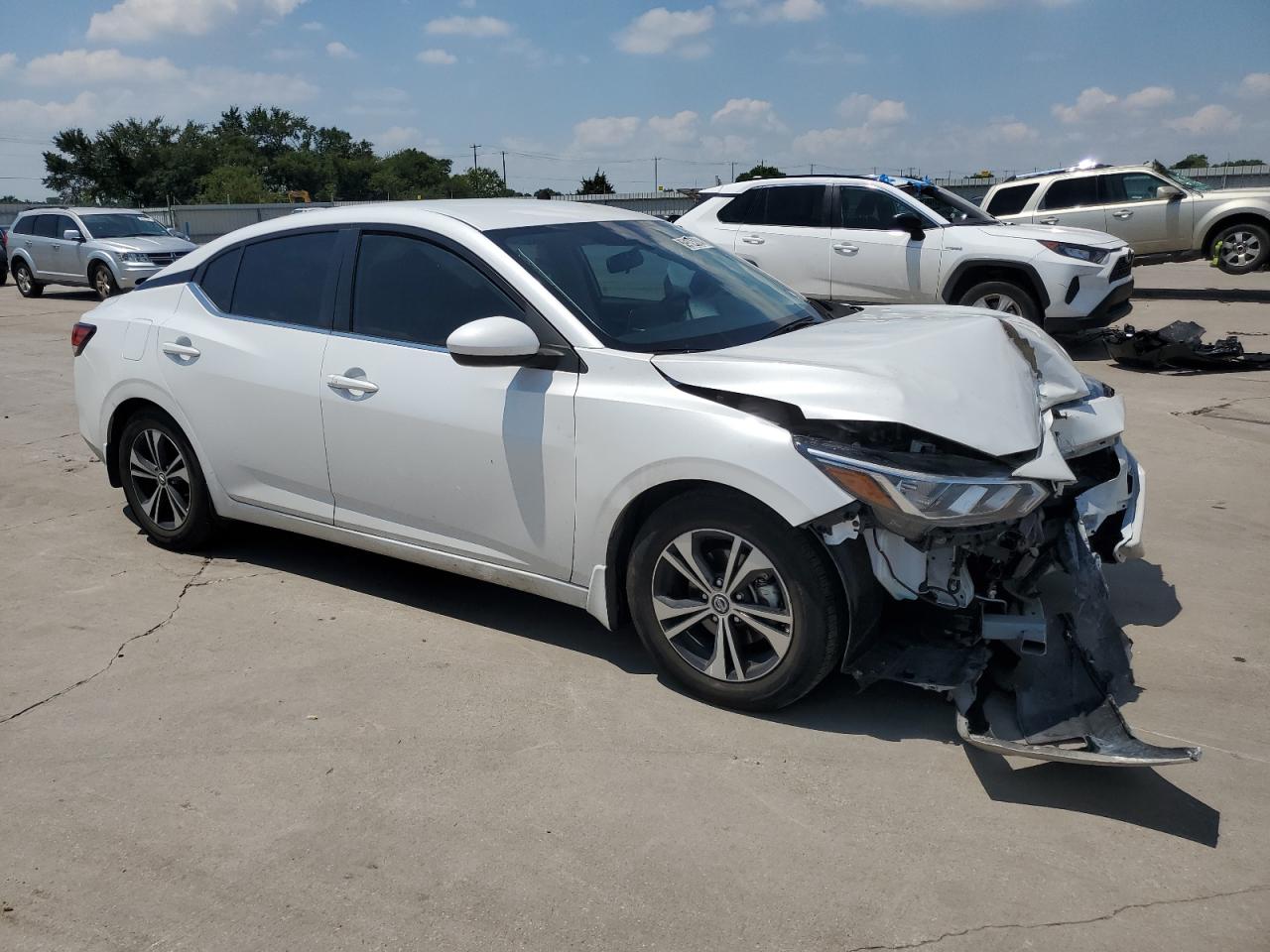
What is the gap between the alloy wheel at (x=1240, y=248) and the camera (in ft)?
53.3

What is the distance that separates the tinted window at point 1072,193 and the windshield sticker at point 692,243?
44.3ft

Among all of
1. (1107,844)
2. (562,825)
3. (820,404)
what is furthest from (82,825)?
(1107,844)

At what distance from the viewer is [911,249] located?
11.3 m

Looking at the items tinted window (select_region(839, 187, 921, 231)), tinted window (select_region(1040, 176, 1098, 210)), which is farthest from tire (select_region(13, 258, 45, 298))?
tinted window (select_region(1040, 176, 1098, 210))

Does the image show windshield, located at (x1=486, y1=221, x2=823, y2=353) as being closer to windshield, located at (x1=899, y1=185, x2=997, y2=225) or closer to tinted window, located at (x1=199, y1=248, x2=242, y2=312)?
tinted window, located at (x1=199, y1=248, x2=242, y2=312)

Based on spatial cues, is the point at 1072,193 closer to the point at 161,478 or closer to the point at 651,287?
the point at 651,287

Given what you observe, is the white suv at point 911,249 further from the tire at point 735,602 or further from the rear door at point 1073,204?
the tire at point 735,602

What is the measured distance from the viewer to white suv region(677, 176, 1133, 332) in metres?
10.8

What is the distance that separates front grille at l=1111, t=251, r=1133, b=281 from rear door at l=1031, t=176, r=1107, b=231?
5675mm

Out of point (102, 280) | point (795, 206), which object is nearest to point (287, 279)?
point (795, 206)

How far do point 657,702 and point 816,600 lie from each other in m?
0.78

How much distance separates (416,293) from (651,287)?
970 millimetres

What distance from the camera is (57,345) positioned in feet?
46.5

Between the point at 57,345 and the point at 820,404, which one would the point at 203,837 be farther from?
the point at 57,345
